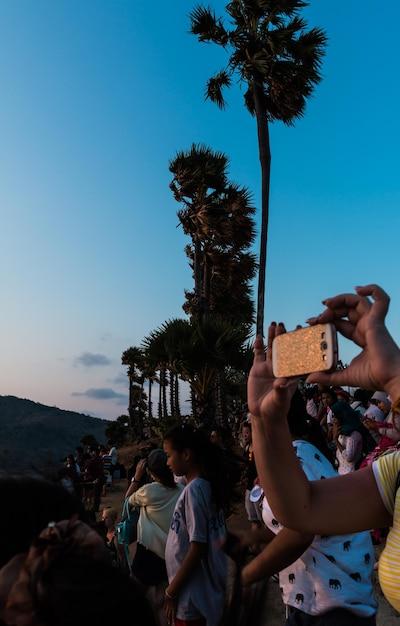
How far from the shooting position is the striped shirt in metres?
1.36

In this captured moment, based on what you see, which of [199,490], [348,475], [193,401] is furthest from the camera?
[193,401]

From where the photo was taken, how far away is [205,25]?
60.0 ft

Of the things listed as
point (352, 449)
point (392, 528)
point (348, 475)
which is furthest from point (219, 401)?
point (392, 528)

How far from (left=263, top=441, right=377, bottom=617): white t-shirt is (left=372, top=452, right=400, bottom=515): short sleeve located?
2.24ft

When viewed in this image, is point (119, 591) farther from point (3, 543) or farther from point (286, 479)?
point (286, 479)

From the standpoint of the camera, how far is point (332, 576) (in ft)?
7.36

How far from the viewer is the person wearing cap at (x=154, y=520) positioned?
12.3 feet

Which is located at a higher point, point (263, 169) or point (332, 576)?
point (263, 169)

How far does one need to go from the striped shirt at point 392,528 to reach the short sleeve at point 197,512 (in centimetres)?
160

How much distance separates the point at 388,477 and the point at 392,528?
17 centimetres

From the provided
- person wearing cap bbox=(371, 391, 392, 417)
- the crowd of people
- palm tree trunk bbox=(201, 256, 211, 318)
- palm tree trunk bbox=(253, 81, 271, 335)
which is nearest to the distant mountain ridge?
palm tree trunk bbox=(201, 256, 211, 318)

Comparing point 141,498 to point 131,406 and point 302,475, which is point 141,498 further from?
point 131,406

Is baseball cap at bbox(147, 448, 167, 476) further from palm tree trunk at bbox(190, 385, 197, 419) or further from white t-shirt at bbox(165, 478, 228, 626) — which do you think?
palm tree trunk at bbox(190, 385, 197, 419)

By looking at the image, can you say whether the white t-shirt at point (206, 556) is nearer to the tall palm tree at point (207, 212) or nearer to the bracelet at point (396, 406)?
the bracelet at point (396, 406)
